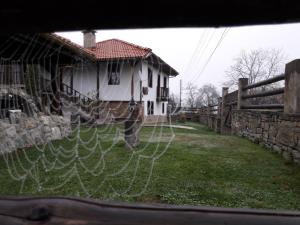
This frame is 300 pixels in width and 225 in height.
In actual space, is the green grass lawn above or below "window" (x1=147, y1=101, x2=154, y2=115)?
below

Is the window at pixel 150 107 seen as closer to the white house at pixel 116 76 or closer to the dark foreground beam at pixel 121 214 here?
the white house at pixel 116 76

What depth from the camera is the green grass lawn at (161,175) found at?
130 inches

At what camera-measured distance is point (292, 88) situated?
4809 millimetres

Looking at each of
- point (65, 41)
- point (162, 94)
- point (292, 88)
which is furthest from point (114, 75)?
point (292, 88)

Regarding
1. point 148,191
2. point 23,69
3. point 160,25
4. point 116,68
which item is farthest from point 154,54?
point 160,25

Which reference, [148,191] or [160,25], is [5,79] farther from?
[160,25]

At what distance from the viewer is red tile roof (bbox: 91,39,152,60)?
1470 centimetres

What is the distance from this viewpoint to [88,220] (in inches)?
36.7

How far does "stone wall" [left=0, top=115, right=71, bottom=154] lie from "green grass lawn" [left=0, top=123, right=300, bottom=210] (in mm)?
289

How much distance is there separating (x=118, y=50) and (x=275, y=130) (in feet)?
38.9

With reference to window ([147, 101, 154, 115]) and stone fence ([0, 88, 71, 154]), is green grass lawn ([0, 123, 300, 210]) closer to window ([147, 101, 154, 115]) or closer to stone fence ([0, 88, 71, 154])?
stone fence ([0, 88, 71, 154])

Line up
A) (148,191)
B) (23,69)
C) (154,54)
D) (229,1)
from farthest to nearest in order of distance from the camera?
(154,54)
(23,69)
(148,191)
(229,1)

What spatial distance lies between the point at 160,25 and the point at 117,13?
0.13m

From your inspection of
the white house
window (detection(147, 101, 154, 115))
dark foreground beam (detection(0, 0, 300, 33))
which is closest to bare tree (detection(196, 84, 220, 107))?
window (detection(147, 101, 154, 115))
